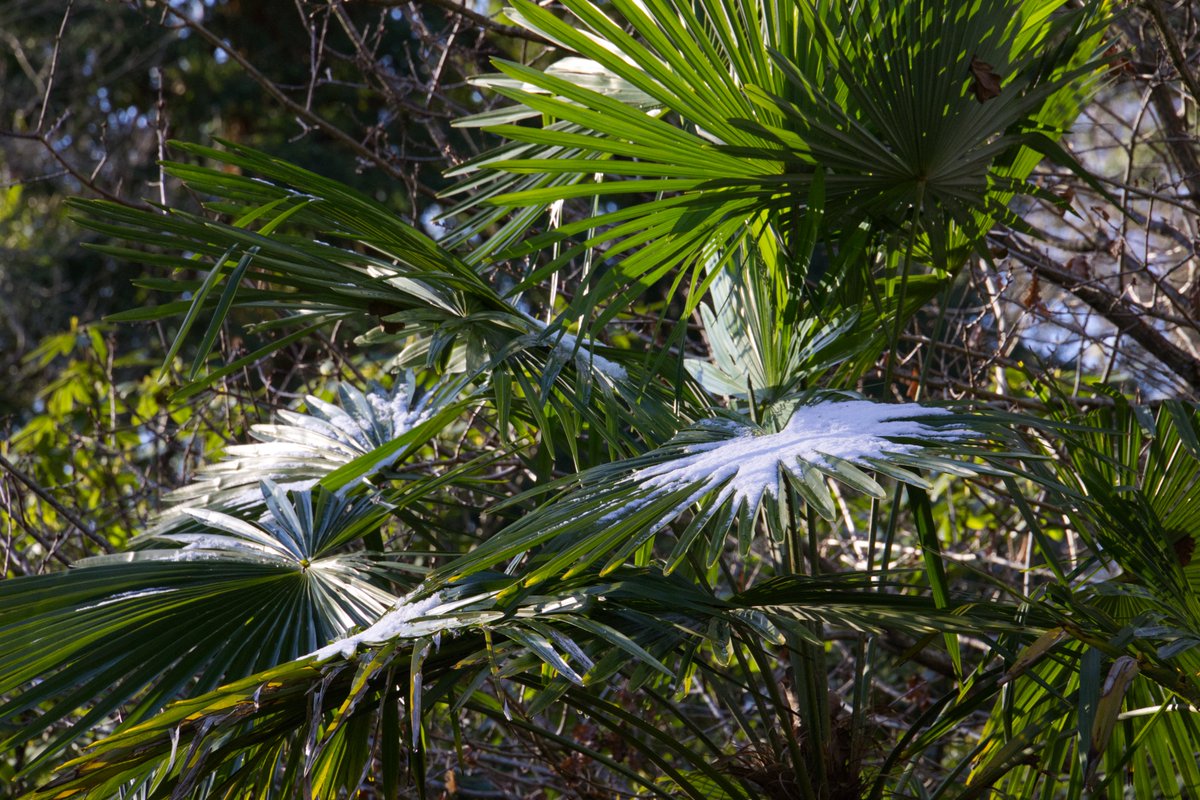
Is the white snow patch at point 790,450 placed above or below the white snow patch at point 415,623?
above

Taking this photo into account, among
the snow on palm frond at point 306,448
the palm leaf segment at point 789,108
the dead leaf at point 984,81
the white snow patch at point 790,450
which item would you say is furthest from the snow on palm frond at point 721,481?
the snow on palm frond at point 306,448

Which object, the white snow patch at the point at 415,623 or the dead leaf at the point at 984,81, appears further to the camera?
the dead leaf at the point at 984,81

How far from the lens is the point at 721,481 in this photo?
3.91 feet

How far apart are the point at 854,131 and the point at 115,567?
1232 mm

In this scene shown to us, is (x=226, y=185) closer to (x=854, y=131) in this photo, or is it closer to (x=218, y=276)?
(x=218, y=276)

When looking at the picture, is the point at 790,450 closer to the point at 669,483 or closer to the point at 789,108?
the point at 669,483

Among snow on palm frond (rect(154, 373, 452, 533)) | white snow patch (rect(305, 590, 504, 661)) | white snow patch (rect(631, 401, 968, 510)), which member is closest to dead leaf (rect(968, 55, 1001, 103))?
white snow patch (rect(631, 401, 968, 510))

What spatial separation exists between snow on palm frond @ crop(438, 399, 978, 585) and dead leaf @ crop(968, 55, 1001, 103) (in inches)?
17.5

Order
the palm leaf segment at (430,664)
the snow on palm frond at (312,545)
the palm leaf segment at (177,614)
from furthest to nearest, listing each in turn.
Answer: the snow on palm frond at (312,545) → the palm leaf segment at (177,614) → the palm leaf segment at (430,664)

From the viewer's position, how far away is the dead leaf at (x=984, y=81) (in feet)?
4.67

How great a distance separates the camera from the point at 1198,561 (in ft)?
5.48

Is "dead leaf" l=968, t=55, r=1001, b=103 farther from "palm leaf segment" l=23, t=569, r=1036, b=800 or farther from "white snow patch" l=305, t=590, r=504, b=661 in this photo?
"white snow patch" l=305, t=590, r=504, b=661

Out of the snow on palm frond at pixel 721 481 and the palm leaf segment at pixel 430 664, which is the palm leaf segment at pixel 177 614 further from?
the snow on palm frond at pixel 721 481

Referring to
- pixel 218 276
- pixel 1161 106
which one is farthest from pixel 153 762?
pixel 1161 106
